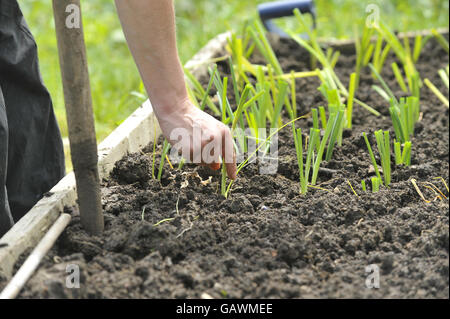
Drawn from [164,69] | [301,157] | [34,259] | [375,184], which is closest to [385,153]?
[375,184]

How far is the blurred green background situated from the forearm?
5.09ft

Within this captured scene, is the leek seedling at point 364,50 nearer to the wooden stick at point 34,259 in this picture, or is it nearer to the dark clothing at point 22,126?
the dark clothing at point 22,126

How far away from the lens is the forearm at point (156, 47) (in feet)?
4.62

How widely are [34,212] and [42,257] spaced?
0.18 metres

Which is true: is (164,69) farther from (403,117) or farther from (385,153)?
(403,117)

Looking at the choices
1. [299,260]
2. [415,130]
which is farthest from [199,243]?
[415,130]

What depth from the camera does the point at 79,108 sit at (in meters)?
1.36

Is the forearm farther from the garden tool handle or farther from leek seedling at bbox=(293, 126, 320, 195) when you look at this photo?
the garden tool handle

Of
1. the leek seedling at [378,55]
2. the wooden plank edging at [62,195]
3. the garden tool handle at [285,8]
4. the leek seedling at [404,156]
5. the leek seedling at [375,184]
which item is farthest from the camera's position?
the garden tool handle at [285,8]

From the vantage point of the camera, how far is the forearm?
4.62 feet

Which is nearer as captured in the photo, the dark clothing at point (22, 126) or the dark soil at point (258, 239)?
the dark soil at point (258, 239)

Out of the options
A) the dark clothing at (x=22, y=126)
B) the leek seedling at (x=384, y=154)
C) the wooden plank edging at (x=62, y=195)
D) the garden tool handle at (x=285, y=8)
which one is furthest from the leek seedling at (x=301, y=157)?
the garden tool handle at (x=285, y=8)

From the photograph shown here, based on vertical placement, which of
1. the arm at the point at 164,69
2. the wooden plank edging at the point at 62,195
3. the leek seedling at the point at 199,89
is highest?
the arm at the point at 164,69

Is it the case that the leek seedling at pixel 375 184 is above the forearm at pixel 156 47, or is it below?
below
